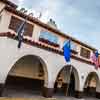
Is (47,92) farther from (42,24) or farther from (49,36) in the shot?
(42,24)

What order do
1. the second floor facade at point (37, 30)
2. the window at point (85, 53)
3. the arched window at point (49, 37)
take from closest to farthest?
the second floor facade at point (37, 30) < the arched window at point (49, 37) < the window at point (85, 53)

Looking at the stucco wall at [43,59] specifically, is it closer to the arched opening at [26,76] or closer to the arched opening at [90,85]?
the arched opening at [26,76]

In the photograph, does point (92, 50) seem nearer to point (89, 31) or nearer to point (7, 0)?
point (89, 31)

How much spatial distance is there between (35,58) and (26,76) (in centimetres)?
243

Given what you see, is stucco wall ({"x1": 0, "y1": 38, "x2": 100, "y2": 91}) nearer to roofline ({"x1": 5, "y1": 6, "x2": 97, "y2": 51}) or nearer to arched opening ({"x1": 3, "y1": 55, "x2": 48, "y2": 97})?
arched opening ({"x1": 3, "y1": 55, "x2": 48, "y2": 97})

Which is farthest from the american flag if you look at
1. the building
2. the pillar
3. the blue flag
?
the pillar

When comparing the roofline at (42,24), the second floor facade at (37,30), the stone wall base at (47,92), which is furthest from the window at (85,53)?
the stone wall base at (47,92)

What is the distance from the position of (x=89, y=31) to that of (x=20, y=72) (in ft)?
52.4

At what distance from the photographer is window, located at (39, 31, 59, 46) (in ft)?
78.0

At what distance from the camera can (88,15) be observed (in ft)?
87.4

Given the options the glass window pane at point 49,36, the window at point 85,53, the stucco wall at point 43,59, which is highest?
the glass window pane at point 49,36

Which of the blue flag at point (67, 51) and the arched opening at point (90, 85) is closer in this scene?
the blue flag at point (67, 51)

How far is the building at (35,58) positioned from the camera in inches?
644

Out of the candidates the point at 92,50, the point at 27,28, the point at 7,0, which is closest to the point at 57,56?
the point at 27,28
